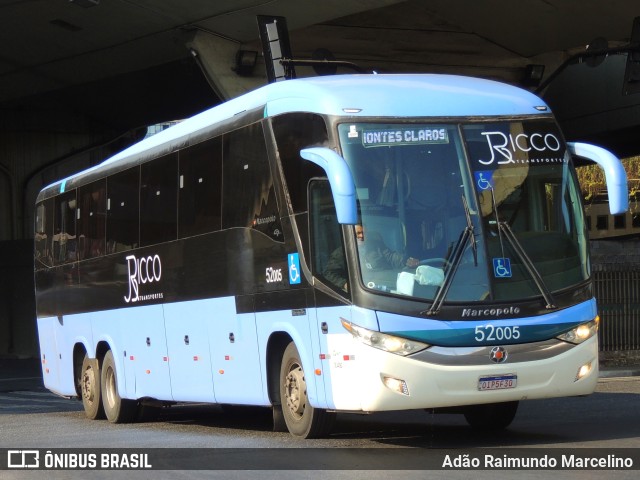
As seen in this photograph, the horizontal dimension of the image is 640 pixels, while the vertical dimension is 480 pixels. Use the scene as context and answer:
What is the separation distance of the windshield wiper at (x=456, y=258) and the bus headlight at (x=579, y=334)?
1088 millimetres

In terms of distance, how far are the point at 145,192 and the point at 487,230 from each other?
6357 millimetres

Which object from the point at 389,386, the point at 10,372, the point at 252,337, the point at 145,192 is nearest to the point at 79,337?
the point at 145,192

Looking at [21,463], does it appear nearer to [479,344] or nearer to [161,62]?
[479,344]

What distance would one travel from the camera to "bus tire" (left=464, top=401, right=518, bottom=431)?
13.0m

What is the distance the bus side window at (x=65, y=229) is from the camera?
19.4 metres

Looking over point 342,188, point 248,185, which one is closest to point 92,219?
point 248,185

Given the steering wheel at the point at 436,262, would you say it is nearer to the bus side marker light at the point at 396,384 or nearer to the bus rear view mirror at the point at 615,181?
the bus side marker light at the point at 396,384

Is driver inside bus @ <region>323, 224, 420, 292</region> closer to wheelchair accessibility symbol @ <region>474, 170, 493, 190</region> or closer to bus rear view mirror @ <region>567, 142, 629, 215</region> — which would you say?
wheelchair accessibility symbol @ <region>474, 170, 493, 190</region>

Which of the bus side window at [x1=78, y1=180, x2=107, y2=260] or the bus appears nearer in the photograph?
the bus

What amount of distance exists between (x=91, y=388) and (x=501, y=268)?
29.6ft

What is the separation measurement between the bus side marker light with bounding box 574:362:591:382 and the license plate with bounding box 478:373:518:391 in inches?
26.8

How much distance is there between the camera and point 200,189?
1464 centimetres

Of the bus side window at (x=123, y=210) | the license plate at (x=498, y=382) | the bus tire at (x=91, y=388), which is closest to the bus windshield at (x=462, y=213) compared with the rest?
the license plate at (x=498, y=382)

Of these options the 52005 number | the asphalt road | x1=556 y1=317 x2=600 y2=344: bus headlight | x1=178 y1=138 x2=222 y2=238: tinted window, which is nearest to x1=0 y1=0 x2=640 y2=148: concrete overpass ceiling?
the asphalt road
